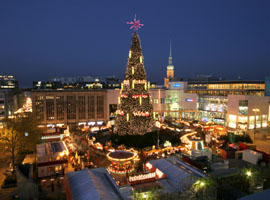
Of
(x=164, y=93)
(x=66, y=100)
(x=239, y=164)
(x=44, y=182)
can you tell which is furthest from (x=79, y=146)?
(x=164, y=93)

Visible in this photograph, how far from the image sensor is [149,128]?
26375mm

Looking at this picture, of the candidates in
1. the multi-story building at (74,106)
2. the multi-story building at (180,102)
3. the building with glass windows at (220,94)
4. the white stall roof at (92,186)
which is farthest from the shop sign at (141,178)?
the multi-story building at (180,102)

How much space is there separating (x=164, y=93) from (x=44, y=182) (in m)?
41.1

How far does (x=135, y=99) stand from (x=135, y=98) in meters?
0.13

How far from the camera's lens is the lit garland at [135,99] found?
25516mm

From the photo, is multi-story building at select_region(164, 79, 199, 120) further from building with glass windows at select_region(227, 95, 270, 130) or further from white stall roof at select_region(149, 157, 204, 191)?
white stall roof at select_region(149, 157, 204, 191)

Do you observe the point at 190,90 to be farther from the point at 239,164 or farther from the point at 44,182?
the point at 44,182

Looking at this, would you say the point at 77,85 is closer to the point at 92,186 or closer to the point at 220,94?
the point at 220,94

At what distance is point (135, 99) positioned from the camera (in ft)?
84.1

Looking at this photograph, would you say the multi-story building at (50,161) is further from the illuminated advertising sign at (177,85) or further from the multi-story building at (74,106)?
the illuminated advertising sign at (177,85)

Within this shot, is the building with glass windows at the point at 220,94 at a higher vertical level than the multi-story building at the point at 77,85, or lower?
lower

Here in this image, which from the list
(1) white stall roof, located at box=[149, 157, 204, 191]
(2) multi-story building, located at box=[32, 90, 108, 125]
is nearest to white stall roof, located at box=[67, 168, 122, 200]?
(1) white stall roof, located at box=[149, 157, 204, 191]

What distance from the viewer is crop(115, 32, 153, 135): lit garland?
25.5 m

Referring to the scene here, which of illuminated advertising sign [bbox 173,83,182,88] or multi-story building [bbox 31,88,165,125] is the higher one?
illuminated advertising sign [bbox 173,83,182,88]
